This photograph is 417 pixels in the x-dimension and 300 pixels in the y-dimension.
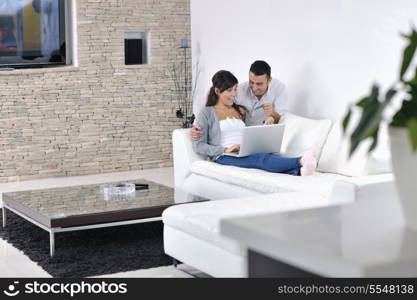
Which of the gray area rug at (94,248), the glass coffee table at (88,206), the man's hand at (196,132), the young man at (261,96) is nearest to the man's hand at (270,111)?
the young man at (261,96)

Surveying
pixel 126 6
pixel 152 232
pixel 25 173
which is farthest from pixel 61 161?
pixel 152 232

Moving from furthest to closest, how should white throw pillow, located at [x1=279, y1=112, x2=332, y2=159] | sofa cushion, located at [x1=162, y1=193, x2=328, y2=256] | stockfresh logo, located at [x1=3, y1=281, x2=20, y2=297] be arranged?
white throw pillow, located at [x1=279, y1=112, x2=332, y2=159] → sofa cushion, located at [x1=162, y1=193, x2=328, y2=256] → stockfresh logo, located at [x1=3, y1=281, x2=20, y2=297]

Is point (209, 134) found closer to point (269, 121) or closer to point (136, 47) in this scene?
point (269, 121)

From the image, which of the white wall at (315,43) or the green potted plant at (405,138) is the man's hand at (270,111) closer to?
the white wall at (315,43)

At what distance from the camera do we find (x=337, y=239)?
1762 millimetres

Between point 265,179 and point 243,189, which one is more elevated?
point 265,179

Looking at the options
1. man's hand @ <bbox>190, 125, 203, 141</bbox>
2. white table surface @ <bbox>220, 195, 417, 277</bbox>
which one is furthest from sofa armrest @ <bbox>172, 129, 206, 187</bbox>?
white table surface @ <bbox>220, 195, 417, 277</bbox>

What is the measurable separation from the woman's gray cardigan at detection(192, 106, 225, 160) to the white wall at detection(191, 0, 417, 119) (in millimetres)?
960

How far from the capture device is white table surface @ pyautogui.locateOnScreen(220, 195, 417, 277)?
159 centimetres

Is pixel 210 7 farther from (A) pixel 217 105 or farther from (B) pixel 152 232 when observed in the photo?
(B) pixel 152 232

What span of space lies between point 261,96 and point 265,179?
1232 mm

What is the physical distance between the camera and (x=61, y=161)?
8414 millimetres

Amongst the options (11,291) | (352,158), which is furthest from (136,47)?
(11,291)

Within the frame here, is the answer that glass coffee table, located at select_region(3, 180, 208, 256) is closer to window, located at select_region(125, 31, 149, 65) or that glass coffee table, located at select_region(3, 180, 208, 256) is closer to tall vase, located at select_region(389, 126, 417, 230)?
window, located at select_region(125, 31, 149, 65)
